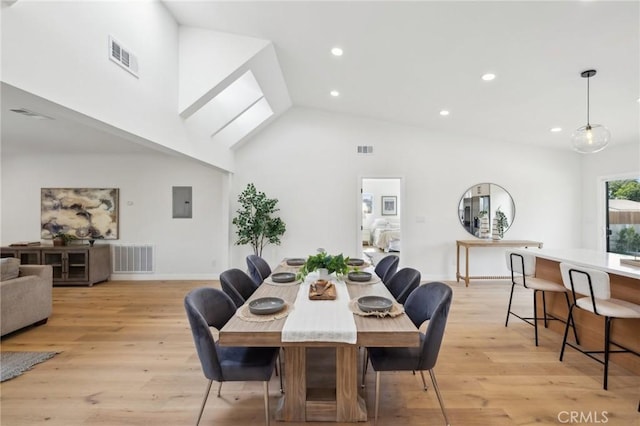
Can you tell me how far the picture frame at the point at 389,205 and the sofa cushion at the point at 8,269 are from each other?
29.3 ft

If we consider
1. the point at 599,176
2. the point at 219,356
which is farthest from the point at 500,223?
the point at 219,356

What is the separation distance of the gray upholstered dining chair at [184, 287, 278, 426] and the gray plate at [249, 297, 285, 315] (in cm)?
27

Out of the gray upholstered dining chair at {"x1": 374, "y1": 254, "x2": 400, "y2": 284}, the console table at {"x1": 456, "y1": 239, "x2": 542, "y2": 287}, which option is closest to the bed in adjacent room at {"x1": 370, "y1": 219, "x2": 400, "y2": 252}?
the console table at {"x1": 456, "y1": 239, "x2": 542, "y2": 287}

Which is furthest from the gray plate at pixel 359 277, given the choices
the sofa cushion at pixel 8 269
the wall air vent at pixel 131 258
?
the wall air vent at pixel 131 258

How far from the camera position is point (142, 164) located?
5.89 metres

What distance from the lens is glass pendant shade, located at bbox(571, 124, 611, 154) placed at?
2926 millimetres

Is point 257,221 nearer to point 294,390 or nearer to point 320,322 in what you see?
point 294,390

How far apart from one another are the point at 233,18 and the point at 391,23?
157 centimetres

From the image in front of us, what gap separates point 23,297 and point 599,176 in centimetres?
874

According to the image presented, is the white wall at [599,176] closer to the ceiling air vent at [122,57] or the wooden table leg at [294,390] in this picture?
the wooden table leg at [294,390]

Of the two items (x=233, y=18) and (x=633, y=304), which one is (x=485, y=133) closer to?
(x=633, y=304)

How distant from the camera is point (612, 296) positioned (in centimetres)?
267

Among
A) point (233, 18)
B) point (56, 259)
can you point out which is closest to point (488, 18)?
point (233, 18)

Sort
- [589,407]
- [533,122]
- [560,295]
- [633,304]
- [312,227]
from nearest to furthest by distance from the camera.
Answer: [589,407] → [633,304] → [560,295] → [533,122] → [312,227]
